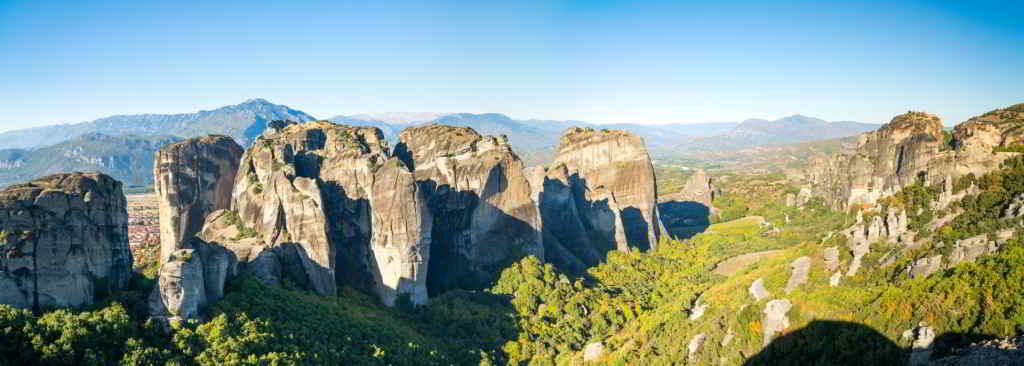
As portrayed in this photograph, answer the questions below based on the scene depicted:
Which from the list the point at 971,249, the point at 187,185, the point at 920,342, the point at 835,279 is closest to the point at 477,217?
the point at 187,185

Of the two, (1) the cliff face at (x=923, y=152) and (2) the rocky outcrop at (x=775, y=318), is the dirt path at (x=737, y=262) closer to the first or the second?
(1) the cliff face at (x=923, y=152)

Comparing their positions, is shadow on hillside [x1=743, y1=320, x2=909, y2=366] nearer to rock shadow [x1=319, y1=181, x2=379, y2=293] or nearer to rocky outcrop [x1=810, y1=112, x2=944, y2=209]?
rocky outcrop [x1=810, y1=112, x2=944, y2=209]

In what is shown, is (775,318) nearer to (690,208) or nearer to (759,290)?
(759,290)

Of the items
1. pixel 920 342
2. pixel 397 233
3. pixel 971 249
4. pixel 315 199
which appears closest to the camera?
pixel 920 342

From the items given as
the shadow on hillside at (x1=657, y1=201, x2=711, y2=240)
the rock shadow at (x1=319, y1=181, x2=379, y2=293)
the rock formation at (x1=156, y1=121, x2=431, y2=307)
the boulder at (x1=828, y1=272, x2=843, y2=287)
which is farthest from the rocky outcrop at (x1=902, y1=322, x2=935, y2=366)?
the shadow on hillside at (x1=657, y1=201, x2=711, y2=240)

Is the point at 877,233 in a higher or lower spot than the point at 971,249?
lower

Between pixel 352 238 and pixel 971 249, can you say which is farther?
pixel 352 238

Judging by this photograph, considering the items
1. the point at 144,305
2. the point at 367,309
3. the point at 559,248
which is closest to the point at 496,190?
the point at 559,248
